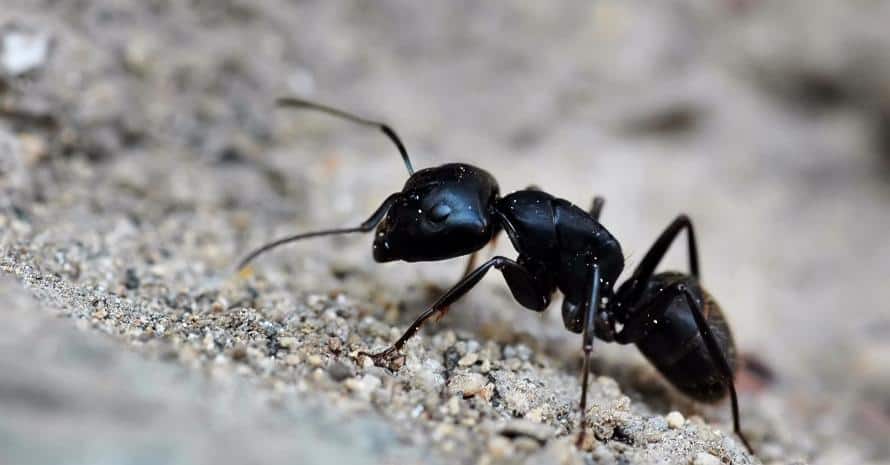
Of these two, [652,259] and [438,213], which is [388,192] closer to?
[438,213]

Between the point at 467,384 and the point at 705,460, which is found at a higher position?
the point at 467,384

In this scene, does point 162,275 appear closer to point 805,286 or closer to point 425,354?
point 425,354

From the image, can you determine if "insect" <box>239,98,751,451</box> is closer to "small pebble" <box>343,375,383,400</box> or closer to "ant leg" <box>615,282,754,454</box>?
"ant leg" <box>615,282,754,454</box>

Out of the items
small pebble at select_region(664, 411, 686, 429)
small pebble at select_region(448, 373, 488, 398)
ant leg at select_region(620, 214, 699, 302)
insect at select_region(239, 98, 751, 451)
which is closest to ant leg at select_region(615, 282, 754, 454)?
insect at select_region(239, 98, 751, 451)

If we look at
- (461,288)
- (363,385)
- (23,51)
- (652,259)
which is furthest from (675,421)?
(23,51)

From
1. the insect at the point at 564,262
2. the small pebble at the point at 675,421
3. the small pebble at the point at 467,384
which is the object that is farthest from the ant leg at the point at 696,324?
the small pebble at the point at 467,384

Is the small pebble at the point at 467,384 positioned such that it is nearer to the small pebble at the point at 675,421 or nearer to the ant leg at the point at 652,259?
the small pebble at the point at 675,421

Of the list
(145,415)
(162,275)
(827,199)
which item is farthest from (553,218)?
(827,199)
